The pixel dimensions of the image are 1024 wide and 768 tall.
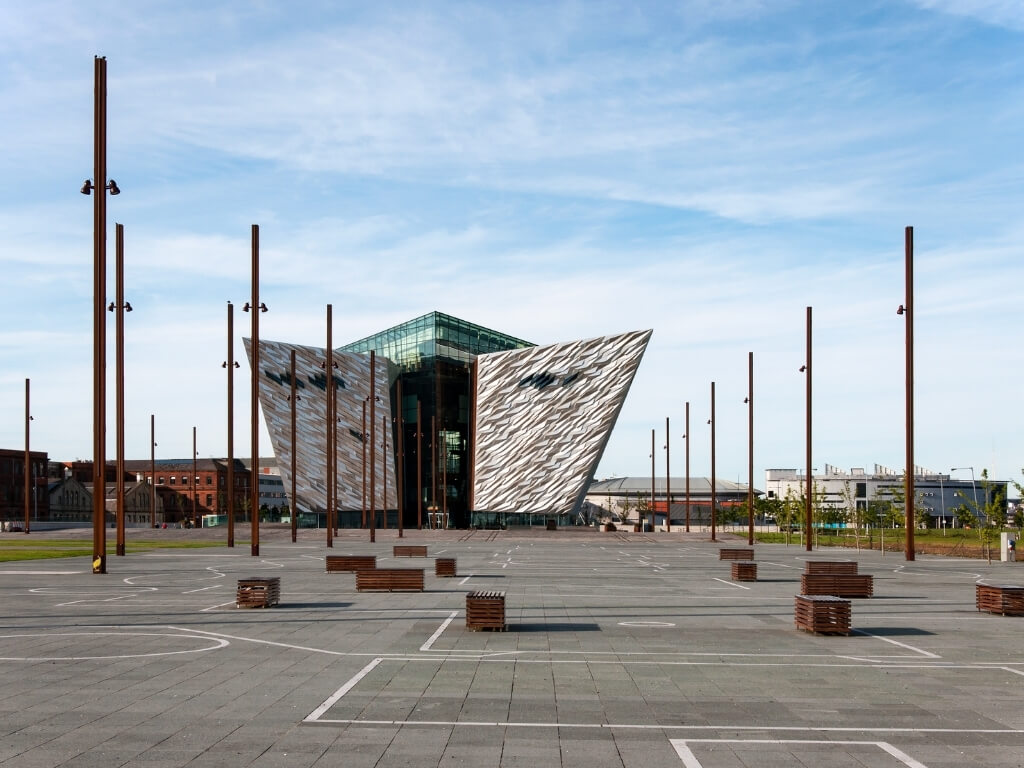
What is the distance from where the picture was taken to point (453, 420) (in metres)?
110

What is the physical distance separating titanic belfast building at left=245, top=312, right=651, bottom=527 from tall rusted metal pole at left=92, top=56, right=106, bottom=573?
179ft

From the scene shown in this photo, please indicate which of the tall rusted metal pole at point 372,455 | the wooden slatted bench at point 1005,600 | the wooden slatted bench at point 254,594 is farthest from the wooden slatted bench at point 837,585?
the tall rusted metal pole at point 372,455

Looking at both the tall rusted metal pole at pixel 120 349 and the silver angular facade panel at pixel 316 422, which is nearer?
the tall rusted metal pole at pixel 120 349

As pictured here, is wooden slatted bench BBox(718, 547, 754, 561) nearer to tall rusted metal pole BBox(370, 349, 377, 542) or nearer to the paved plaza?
the paved plaza

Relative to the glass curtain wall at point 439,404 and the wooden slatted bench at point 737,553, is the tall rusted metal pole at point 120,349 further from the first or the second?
the glass curtain wall at point 439,404

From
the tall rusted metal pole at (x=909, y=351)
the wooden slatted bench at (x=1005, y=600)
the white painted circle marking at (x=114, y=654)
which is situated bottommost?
the wooden slatted bench at (x=1005, y=600)

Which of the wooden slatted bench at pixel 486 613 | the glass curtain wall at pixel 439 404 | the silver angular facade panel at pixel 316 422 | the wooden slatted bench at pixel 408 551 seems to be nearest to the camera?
the wooden slatted bench at pixel 486 613

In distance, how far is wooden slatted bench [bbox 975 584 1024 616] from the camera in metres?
23.0

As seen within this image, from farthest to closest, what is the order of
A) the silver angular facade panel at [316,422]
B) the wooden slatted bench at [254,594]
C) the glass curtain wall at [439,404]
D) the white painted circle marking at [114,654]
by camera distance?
the glass curtain wall at [439,404] < the silver angular facade panel at [316,422] < the wooden slatted bench at [254,594] < the white painted circle marking at [114,654]

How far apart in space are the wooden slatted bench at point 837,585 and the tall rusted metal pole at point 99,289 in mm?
20895

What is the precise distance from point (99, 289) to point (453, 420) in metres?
78.8

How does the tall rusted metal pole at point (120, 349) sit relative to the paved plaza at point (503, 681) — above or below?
above

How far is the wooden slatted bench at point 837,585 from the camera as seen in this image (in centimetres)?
2619

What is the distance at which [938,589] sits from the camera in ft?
99.9
